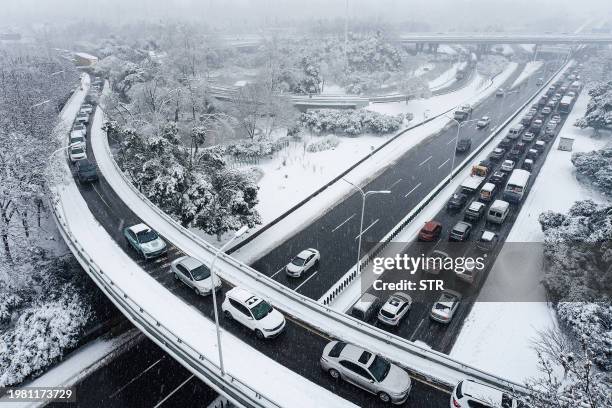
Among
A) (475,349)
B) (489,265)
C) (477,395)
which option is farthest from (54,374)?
(489,265)

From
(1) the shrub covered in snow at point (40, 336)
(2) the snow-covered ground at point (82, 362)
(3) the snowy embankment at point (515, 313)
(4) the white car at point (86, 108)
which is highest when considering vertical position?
(4) the white car at point (86, 108)

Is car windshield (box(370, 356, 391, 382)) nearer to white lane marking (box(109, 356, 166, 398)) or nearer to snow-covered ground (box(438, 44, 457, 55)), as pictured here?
white lane marking (box(109, 356, 166, 398))

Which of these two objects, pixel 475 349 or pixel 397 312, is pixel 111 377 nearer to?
pixel 397 312

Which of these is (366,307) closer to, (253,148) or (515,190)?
(515,190)

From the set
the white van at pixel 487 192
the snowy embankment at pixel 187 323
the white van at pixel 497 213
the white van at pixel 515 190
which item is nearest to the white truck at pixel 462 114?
the white van at pixel 515 190

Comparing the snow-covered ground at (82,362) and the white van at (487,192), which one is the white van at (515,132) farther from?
the snow-covered ground at (82,362)

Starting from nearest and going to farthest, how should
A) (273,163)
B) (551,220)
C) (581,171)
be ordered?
1. (551,220)
2. (581,171)
3. (273,163)

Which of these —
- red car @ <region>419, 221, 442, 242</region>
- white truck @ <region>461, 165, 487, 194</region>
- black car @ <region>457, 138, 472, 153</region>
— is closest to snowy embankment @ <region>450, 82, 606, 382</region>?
white truck @ <region>461, 165, 487, 194</region>
